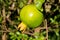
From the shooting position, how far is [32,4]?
1.06 m

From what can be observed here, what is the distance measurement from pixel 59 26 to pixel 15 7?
336 millimetres

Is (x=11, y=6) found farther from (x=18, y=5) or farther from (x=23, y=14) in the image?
(x=23, y=14)

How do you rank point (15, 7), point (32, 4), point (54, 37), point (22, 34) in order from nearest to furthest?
point (32, 4)
point (22, 34)
point (15, 7)
point (54, 37)

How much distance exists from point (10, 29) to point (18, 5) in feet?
0.61

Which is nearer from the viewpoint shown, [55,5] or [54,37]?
[55,5]

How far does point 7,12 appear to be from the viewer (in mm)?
1376

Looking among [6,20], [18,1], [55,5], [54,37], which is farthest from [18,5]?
[54,37]

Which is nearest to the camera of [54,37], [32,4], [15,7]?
[32,4]

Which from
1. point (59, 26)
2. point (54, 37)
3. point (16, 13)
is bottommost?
point (54, 37)

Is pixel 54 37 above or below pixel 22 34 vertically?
below

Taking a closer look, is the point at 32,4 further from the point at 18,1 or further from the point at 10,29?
the point at 10,29

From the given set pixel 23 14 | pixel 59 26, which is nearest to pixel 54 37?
pixel 59 26

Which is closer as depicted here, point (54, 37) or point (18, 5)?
point (18, 5)

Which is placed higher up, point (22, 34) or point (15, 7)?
point (15, 7)
